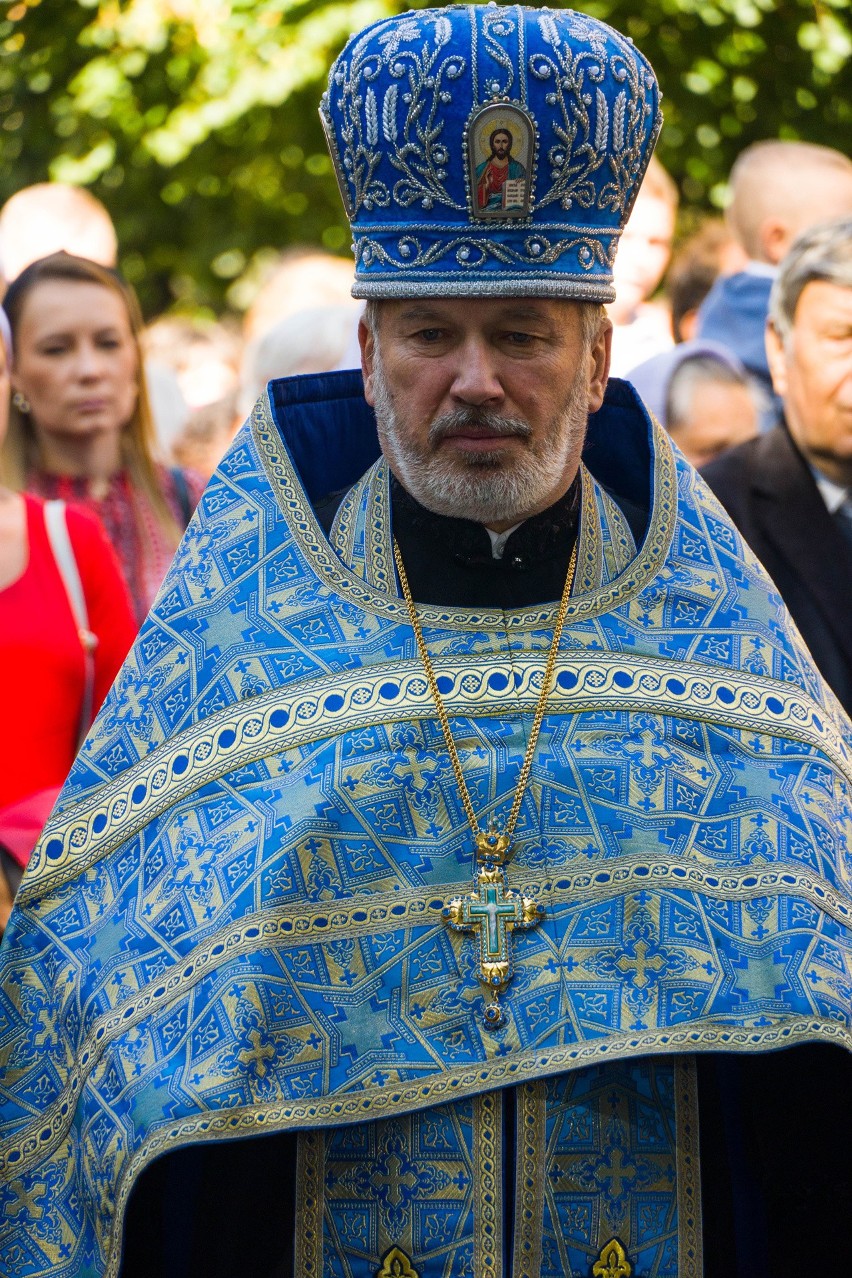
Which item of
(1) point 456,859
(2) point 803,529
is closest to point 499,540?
(1) point 456,859

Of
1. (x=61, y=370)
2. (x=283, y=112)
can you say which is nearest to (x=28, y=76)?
(x=283, y=112)

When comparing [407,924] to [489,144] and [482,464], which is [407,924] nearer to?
[482,464]

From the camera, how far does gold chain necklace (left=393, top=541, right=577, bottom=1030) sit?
335cm

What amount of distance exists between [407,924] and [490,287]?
3.36ft

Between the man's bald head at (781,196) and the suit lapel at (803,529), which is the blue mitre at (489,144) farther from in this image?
the man's bald head at (781,196)

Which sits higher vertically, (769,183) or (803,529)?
(769,183)

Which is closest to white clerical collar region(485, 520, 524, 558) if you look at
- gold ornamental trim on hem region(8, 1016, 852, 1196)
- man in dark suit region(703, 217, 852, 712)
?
gold ornamental trim on hem region(8, 1016, 852, 1196)

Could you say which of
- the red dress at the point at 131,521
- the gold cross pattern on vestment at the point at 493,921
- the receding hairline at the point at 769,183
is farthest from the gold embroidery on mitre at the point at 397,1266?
the receding hairline at the point at 769,183

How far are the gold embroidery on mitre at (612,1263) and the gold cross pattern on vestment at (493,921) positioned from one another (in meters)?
0.41

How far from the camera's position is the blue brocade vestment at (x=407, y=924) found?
3324 mm

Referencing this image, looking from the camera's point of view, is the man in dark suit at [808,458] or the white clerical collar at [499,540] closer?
the white clerical collar at [499,540]

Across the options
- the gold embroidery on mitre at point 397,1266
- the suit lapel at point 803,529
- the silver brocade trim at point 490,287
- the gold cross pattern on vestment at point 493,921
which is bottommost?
the gold embroidery on mitre at point 397,1266

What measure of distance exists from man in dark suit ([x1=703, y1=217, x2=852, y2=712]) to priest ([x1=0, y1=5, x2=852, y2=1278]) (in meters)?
1.74

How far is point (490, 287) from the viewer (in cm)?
345
